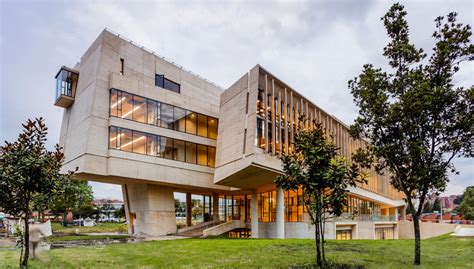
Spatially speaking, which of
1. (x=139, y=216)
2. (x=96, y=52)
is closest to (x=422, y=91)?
(x=96, y=52)

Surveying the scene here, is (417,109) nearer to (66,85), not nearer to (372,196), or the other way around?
(66,85)

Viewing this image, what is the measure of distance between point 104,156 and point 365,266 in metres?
22.8

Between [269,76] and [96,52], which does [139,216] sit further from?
[269,76]

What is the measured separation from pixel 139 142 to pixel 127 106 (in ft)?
11.4

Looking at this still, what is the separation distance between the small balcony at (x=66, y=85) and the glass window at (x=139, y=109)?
20.9 feet

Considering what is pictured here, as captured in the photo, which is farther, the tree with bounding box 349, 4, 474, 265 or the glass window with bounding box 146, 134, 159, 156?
the glass window with bounding box 146, 134, 159, 156

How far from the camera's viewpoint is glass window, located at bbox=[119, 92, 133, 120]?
29.8m

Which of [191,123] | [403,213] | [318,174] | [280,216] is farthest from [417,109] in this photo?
→ [403,213]

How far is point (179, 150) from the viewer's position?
112 feet

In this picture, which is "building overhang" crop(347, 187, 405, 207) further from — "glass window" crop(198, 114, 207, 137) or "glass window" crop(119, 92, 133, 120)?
"glass window" crop(119, 92, 133, 120)

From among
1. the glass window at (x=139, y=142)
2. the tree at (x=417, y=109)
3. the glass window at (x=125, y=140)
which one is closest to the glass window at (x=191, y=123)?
the glass window at (x=139, y=142)

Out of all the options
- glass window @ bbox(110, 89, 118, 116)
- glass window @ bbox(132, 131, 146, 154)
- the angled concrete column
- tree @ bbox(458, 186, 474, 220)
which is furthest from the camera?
tree @ bbox(458, 186, 474, 220)

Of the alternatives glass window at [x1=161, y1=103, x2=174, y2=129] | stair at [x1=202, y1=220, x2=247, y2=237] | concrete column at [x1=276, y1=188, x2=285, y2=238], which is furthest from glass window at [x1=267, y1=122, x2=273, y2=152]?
glass window at [x1=161, y1=103, x2=174, y2=129]

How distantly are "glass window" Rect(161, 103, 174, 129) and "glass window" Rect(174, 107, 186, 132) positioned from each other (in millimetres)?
548
